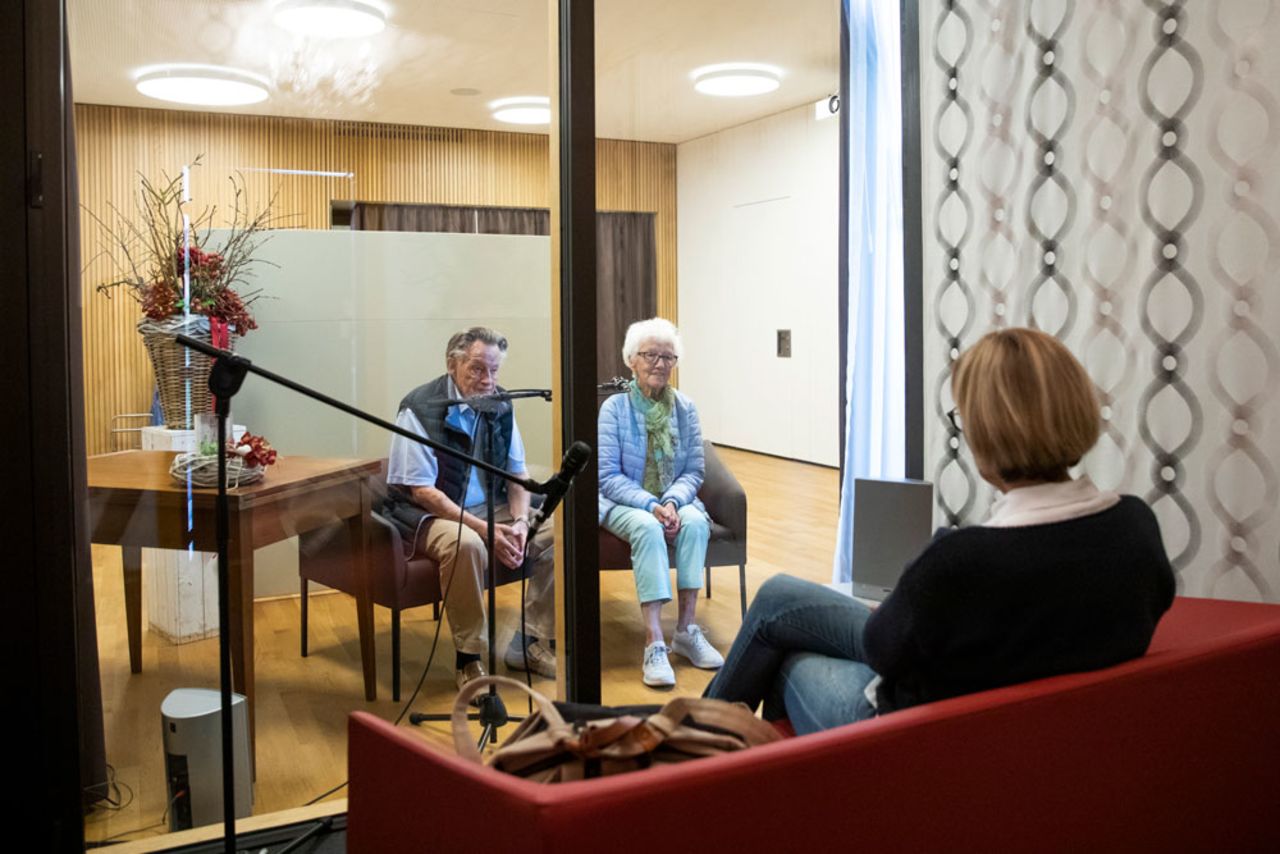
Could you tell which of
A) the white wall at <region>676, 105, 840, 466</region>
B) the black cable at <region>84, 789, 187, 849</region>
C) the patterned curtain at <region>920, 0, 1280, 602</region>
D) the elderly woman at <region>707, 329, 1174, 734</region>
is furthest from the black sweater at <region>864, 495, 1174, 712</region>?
the black cable at <region>84, 789, 187, 849</region>

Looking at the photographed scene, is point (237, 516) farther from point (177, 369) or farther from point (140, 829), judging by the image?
point (140, 829)

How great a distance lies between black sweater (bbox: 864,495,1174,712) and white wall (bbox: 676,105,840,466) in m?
1.52

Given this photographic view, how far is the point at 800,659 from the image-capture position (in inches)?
83.4

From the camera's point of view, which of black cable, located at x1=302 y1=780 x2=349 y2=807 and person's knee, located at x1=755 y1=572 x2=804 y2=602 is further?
black cable, located at x1=302 y1=780 x2=349 y2=807

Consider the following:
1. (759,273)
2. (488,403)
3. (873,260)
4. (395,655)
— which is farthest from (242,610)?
(873,260)

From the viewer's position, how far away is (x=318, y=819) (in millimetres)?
2617

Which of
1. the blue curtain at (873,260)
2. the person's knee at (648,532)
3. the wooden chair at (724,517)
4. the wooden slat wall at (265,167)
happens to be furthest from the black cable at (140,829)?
the blue curtain at (873,260)

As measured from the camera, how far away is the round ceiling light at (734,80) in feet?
9.97

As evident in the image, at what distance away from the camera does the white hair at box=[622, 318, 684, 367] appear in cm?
295

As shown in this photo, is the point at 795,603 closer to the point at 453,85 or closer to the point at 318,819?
the point at 318,819

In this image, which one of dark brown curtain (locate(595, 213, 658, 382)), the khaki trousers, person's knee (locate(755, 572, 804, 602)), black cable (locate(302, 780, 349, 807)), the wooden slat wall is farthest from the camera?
dark brown curtain (locate(595, 213, 658, 382))

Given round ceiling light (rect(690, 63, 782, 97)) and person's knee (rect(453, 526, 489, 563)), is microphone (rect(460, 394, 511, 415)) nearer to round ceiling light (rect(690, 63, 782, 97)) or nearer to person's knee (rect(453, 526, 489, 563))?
person's knee (rect(453, 526, 489, 563))

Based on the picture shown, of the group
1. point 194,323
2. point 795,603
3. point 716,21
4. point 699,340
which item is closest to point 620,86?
point 716,21

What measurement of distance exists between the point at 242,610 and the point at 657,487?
3.68 feet
